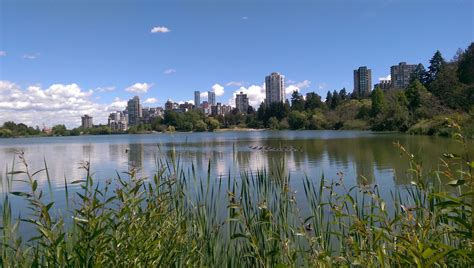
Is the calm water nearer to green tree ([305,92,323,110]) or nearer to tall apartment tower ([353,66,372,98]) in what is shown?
green tree ([305,92,323,110])

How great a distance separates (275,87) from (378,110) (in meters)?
115

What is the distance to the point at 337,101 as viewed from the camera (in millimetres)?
115688

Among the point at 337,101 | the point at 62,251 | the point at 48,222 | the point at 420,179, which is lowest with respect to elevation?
the point at 62,251

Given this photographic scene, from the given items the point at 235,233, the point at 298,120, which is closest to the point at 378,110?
the point at 298,120

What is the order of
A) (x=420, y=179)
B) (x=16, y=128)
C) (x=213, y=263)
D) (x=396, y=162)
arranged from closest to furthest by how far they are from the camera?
(x=420, y=179) < (x=213, y=263) < (x=396, y=162) < (x=16, y=128)

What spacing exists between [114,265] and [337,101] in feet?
385

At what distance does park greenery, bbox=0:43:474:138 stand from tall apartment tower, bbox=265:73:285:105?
1886 inches

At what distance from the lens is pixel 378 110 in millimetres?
81625

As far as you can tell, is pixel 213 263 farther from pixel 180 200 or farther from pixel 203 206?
pixel 180 200

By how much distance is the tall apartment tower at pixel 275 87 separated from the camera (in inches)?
7628

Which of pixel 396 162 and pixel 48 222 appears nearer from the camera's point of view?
pixel 48 222

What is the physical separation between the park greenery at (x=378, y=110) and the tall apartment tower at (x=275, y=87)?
157 ft

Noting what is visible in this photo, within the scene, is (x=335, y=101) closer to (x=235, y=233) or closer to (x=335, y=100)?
(x=335, y=100)

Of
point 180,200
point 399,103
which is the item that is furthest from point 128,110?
point 180,200
